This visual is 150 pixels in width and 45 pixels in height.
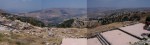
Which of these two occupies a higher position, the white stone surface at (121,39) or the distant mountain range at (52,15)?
the white stone surface at (121,39)

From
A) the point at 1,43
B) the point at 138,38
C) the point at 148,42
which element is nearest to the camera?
the point at 148,42

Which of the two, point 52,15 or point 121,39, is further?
point 52,15

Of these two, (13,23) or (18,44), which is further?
(13,23)

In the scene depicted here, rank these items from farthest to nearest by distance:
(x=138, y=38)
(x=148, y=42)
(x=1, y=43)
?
(x=1, y=43)
(x=138, y=38)
(x=148, y=42)

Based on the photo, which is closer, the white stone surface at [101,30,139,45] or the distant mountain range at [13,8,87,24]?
the white stone surface at [101,30,139,45]

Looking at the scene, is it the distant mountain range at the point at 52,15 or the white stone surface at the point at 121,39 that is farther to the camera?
the distant mountain range at the point at 52,15

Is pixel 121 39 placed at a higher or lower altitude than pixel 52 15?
higher

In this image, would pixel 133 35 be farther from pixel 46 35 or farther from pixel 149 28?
pixel 46 35

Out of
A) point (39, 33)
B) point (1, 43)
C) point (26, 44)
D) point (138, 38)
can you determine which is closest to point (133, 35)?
point (138, 38)

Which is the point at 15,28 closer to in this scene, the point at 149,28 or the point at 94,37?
the point at 94,37

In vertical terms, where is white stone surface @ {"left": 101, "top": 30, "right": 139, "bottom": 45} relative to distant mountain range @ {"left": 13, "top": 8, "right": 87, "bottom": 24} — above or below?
above

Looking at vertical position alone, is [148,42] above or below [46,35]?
above
